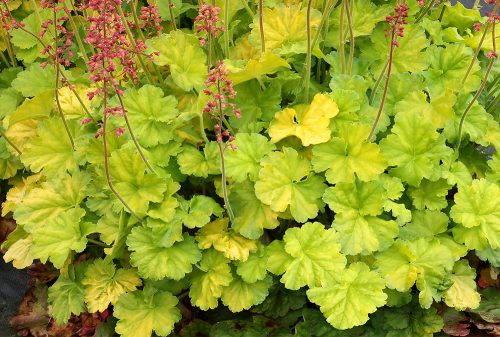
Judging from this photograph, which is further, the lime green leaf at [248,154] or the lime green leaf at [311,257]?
the lime green leaf at [248,154]

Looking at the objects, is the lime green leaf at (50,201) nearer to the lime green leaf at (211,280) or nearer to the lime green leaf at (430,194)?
the lime green leaf at (211,280)

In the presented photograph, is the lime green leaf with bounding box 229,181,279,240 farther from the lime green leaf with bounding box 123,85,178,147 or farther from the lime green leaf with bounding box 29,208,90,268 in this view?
the lime green leaf with bounding box 29,208,90,268

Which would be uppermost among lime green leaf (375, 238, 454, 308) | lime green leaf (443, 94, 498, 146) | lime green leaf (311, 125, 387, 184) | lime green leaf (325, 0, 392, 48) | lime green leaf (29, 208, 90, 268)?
lime green leaf (325, 0, 392, 48)

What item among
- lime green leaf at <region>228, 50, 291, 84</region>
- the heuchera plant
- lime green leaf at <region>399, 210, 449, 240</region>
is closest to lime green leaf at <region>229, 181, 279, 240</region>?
the heuchera plant

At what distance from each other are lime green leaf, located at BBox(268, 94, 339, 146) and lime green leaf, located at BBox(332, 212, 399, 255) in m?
0.26

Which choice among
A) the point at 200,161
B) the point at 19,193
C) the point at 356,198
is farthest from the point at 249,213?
the point at 19,193

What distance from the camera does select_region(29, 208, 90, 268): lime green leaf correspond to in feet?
6.09

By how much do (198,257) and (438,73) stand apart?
1100 millimetres

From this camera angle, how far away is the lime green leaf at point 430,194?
1.98 meters

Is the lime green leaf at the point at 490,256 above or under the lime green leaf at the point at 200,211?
under

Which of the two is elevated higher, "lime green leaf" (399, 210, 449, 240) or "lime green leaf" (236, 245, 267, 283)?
"lime green leaf" (236, 245, 267, 283)

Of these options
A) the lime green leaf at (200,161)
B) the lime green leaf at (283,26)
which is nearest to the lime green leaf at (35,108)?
the lime green leaf at (200,161)

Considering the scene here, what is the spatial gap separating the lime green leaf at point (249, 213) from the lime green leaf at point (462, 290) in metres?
0.60

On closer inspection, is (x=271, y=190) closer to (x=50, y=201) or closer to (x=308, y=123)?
(x=308, y=123)
